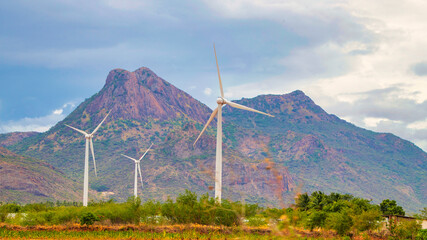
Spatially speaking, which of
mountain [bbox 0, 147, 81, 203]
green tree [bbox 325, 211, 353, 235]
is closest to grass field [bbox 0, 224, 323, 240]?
green tree [bbox 325, 211, 353, 235]

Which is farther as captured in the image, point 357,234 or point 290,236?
point 357,234

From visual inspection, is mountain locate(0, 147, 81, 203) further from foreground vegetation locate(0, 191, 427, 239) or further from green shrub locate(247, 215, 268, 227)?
green shrub locate(247, 215, 268, 227)

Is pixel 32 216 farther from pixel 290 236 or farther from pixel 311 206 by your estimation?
pixel 290 236

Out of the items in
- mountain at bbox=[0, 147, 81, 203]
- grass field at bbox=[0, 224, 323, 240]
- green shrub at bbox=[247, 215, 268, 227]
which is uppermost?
mountain at bbox=[0, 147, 81, 203]

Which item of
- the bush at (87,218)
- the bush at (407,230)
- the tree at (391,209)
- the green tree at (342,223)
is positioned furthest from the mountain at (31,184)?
the bush at (407,230)

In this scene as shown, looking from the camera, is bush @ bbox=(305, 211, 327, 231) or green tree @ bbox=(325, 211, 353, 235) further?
bush @ bbox=(305, 211, 327, 231)

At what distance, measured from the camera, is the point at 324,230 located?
186ft

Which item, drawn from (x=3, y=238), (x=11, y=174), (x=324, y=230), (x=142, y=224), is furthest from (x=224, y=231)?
(x=11, y=174)

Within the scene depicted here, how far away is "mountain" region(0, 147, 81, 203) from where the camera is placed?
169m

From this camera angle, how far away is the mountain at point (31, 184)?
16900 centimetres

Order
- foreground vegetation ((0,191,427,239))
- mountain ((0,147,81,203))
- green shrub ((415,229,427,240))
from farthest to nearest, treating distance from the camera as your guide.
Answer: mountain ((0,147,81,203))
foreground vegetation ((0,191,427,239))
green shrub ((415,229,427,240))

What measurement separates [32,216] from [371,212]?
38.9m

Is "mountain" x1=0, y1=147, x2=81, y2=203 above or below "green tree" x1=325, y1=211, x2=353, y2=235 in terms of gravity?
above

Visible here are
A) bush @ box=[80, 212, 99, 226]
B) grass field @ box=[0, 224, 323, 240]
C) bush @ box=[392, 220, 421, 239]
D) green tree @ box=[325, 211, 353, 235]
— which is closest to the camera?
grass field @ box=[0, 224, 323, 240]
